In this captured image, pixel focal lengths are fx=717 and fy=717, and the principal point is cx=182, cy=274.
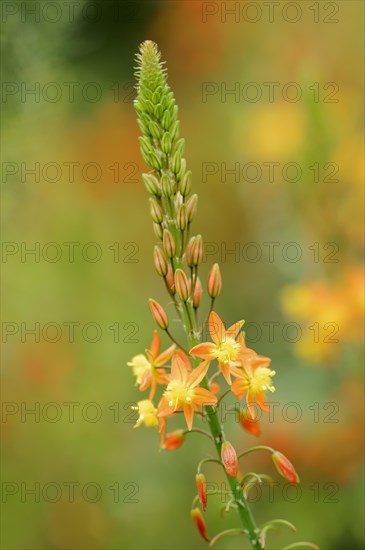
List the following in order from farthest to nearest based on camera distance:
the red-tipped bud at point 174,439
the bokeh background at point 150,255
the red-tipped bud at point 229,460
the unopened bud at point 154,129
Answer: the bokeh background at point 150,255 → the red-tipped bud at point 174,439 → the unopened bud at point 154,129 → the red-tipped bud at point 229,460

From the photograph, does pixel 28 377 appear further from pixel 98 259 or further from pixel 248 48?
pixel 248 48

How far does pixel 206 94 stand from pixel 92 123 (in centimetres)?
92

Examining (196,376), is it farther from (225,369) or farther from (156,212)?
(156,212)

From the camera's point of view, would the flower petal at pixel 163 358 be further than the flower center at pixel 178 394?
Yes

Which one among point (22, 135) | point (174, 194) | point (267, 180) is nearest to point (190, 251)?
point (174, 194)

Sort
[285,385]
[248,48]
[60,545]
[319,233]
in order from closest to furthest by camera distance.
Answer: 1. [319,233]
2. [60,545]
3. [285,385]
4. [248,48]

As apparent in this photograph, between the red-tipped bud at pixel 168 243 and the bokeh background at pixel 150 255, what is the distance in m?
1.43

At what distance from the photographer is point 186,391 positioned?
1.60 m

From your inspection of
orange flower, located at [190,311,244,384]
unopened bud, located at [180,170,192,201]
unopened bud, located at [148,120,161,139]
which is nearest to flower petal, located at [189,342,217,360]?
orange flower, located at [190,311,244,384]

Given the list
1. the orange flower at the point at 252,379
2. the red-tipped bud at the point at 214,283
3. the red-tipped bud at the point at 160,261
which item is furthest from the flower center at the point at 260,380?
the red-tipped bud at the point at 160,261

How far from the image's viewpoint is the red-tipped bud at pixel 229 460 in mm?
1562

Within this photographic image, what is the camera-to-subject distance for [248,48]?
5.45 m

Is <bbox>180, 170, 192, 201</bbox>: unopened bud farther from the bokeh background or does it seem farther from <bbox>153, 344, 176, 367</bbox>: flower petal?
the bokeh background

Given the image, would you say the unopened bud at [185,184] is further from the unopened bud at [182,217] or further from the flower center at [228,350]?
the flower center at [228,350]
